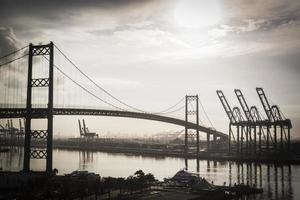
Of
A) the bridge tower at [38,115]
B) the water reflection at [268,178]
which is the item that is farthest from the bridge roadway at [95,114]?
the water reflection at [268,178]

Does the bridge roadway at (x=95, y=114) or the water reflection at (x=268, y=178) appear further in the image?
the water reflection at (x=268, y=178)

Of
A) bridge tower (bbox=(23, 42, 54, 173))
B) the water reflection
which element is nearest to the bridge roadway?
bridge tower (bbox=(23, 42, 54, 173))

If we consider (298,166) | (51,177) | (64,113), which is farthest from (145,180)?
(298,166)

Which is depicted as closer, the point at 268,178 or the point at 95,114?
the point at 268,178

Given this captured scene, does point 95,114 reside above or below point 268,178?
above

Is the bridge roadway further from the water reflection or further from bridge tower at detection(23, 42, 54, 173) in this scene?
the water reflection

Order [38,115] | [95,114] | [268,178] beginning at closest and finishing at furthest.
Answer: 1. [38,115]
2. [268,178]
3. [95,114]

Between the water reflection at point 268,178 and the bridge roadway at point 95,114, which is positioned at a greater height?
the bridge roadway at point 95,114

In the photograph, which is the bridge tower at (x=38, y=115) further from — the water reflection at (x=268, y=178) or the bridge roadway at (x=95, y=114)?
the water reflection at (x=268, y=178)

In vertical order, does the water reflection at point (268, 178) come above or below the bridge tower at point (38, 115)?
below

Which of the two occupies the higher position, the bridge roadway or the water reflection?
the bridge roadway

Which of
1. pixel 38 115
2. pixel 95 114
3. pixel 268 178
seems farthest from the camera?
pixel 95 114

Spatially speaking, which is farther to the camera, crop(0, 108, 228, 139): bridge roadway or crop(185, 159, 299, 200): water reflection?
crop(185, 159, 299, 200): water reflection
